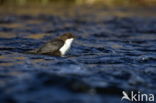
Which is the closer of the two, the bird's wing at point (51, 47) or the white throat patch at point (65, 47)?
the bird's wing at point (51, 47)

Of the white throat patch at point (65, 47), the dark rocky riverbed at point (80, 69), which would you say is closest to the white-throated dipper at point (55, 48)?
the white throat patch at point (65, 47)

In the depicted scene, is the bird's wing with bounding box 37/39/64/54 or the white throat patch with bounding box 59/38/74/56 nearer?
the bird's wing with bounding box 37/39/64/54

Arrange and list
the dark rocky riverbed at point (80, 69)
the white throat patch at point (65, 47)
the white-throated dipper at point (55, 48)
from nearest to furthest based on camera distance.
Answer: the dark rocky riverbed at point (80, 69)
the white-throated dipper at point (55, 48)
the white throat patch at point (65, 47)

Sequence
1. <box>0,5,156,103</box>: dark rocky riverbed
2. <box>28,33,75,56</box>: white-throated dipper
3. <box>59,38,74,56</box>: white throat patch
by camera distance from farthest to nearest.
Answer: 1. <box>59,38,74,56</box>: white throat patch
2. <box>28,33,75,56</box>: white-throated dipper
3. <box>0,5,156,103</box>: dark rocky riverbed

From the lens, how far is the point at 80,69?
836cm

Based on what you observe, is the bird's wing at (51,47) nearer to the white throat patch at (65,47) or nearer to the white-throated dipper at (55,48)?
the white-throated dipper at (55,48)

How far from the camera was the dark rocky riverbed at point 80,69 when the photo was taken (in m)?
6.32

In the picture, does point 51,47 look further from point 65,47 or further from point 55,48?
point 65,47

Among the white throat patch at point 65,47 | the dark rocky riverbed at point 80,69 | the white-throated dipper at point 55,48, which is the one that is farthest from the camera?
the white throat patch at point 65,47

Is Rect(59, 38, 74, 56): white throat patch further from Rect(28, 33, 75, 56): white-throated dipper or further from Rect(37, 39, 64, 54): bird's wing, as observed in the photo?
Rect(37, 39, 64, 54): bird's wing

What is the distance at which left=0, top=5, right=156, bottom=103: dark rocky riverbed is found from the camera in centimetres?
632

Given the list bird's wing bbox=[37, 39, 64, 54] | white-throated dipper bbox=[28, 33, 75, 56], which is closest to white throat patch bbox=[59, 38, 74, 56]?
white-throated dipper bbox=[28, 33, 75, 56]

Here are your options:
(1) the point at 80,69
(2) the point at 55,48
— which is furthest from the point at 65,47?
(1) the point at 80,69

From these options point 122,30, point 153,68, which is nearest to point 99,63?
point 153,68
